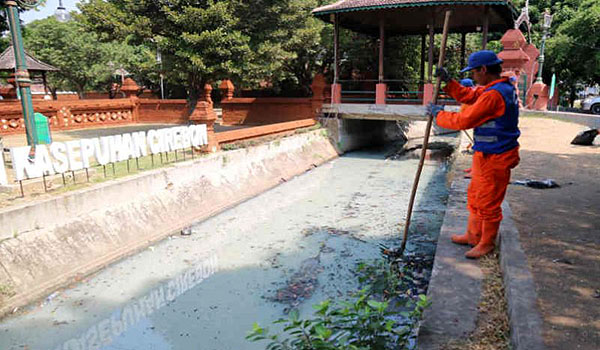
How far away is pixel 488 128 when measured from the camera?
3.84m

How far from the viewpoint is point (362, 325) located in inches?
111

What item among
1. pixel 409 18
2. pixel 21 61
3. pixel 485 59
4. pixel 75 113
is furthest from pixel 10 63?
pixel 485 59

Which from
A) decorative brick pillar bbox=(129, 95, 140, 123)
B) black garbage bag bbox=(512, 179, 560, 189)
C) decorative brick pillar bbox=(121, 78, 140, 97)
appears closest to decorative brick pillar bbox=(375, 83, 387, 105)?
black garbage bag bbox=(512, 179, 560, 189)

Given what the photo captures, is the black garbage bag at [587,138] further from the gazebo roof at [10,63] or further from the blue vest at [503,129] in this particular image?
the gazebo roof at [10,63]

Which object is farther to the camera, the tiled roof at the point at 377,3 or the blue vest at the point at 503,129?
the tiled roof at the point at 377,3

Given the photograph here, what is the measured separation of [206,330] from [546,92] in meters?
18.3

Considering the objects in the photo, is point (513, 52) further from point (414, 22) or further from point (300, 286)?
point (300, 286)

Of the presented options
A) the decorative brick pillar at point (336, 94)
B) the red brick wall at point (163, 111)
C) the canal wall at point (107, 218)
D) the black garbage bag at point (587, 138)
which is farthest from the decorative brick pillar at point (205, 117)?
the black garbage bag at point (587, 138)

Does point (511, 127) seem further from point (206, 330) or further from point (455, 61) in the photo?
point (455, 61)

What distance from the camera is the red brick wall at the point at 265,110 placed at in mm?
16266

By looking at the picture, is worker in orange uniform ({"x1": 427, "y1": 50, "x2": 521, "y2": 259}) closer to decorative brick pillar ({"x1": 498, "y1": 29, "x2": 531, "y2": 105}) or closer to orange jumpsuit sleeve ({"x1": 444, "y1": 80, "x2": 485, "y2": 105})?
orange jumpsuit sleeve ({"x1": 444, "y1": 80, "x2": 485, "y2": 105})

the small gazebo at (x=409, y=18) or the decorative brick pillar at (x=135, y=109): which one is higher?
the small gazebo at (x=409, y=18)

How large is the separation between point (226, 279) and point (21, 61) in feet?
15.0

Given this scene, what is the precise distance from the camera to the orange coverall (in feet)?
12.2
